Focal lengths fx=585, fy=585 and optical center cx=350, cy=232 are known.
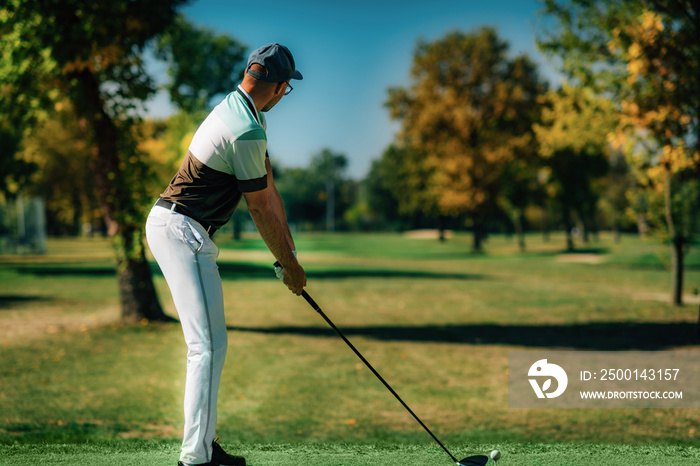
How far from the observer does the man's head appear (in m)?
3.08

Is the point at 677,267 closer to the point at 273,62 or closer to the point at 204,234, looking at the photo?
the point at 273,62

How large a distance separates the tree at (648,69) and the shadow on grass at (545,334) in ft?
9.20

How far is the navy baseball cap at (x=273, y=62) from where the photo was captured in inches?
121

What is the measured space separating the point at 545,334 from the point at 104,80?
9.30 meters

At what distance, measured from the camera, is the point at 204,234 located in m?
3.02

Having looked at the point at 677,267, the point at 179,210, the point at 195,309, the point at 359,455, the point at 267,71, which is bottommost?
the point at 359,455

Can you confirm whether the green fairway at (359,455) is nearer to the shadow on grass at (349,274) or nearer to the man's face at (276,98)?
the man's face at (276,98)

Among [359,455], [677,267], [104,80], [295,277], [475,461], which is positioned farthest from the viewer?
[677,267]

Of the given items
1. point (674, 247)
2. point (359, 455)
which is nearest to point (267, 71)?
point (359, 455)

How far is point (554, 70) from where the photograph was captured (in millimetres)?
12609

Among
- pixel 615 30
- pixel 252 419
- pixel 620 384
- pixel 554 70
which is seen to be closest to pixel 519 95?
pixel 554 70

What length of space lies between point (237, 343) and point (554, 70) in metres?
8.70

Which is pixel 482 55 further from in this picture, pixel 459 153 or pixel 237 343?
pixel 237 343

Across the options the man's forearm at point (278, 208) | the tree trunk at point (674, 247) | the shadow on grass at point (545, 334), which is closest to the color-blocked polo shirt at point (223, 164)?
the man's forearm at point (278, 208)
